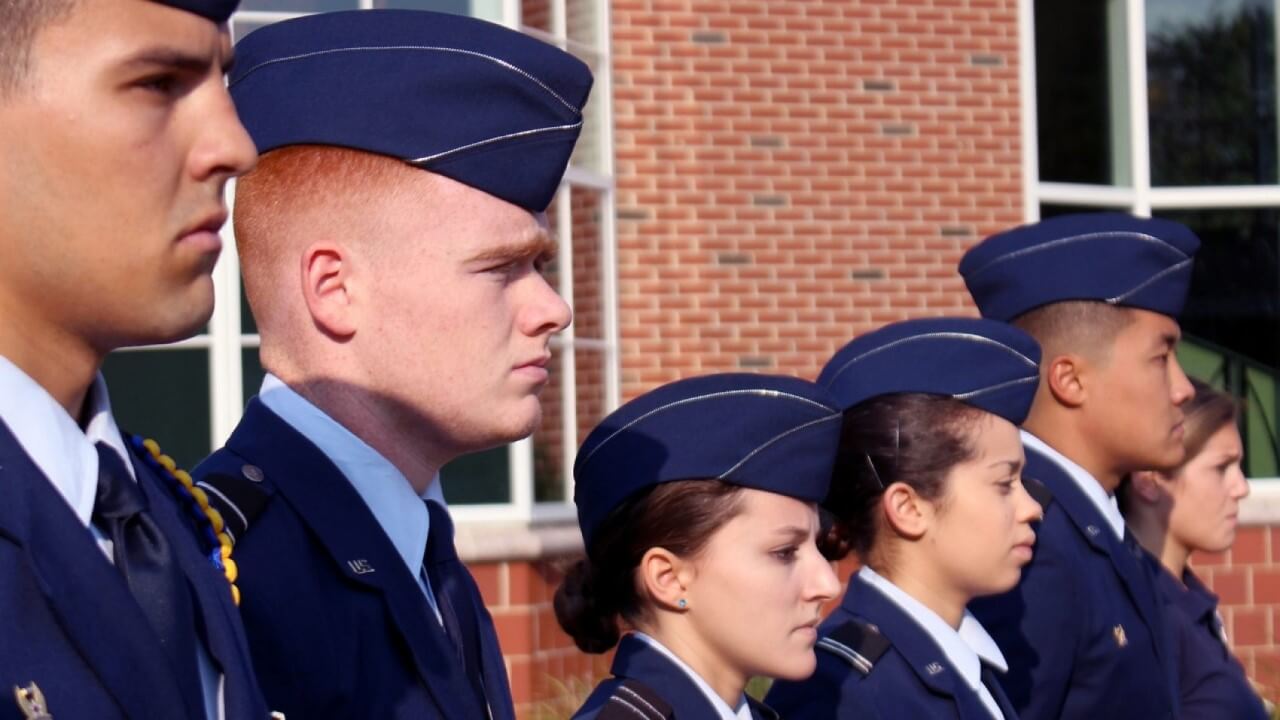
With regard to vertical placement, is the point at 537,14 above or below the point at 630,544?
above

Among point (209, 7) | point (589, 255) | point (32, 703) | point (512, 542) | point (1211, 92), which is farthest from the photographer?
point (1211, 92)

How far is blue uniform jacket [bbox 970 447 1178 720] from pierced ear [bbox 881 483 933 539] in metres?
0.46

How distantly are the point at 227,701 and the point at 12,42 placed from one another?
1.93 ft

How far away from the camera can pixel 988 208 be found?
1048 centimetres

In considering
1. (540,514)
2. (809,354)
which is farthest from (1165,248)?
(809,354)

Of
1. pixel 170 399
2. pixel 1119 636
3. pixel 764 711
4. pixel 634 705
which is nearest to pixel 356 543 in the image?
pixel 634 705

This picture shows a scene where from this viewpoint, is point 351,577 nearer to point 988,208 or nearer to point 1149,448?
point 1149,448

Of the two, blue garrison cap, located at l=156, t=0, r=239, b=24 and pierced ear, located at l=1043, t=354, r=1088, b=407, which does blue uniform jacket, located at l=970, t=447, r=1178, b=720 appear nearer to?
pierced ear, located at l=1043, t=354, r=1088, b=407

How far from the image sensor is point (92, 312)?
1651mm

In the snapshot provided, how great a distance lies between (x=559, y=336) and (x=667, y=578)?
597 centimetres

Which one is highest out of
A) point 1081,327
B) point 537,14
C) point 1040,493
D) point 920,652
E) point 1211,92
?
point 537,14

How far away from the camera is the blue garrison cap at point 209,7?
1733mm

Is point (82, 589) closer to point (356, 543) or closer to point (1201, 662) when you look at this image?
point (356, 543)

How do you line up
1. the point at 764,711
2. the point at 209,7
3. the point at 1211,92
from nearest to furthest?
the point at 209,7
the point at 764,711
the point at 1211,92
